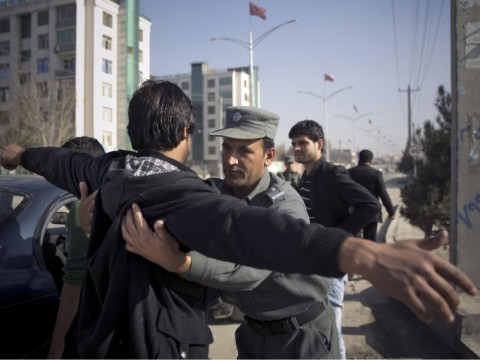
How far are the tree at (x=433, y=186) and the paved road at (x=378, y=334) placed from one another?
3096 millimetres

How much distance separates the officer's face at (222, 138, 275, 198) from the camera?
2357 millimetres

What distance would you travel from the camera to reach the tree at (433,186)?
8094 mm

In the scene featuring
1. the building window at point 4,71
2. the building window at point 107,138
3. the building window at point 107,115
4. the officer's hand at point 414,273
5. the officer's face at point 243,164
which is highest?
the building window at point 4,71

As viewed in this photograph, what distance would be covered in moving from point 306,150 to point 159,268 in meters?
2.72

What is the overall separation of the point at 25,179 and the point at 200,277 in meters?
2.36

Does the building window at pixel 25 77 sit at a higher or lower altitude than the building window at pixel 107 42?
lower

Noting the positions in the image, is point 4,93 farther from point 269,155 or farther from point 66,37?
point 269,155

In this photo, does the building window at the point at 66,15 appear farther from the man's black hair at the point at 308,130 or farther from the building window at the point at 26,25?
the man's black hair at the point at 308,130

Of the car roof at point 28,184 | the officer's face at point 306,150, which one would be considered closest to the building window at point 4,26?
the car roof at point 28,184

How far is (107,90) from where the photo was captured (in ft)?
153

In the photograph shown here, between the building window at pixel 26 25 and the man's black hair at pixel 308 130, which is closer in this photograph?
the man's black hair at pixel 308 130

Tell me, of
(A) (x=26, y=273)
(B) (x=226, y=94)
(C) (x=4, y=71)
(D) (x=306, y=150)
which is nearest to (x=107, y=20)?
(C) (x=4, y=71)

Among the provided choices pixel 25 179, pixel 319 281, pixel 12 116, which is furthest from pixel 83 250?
pixel 12 116

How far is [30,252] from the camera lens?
2.71m
